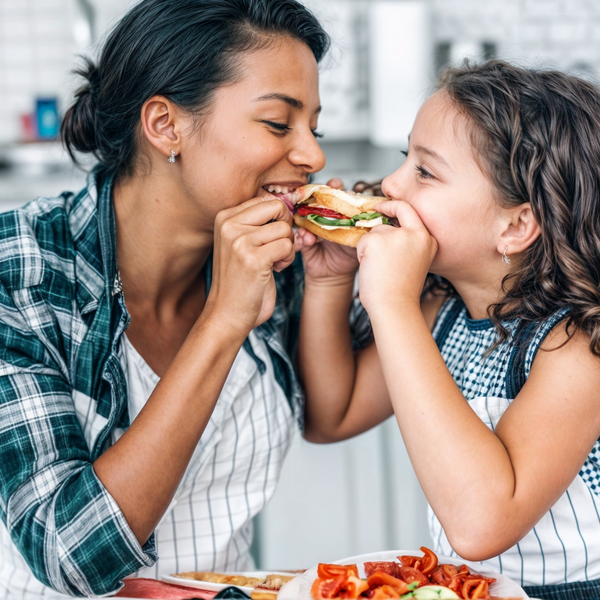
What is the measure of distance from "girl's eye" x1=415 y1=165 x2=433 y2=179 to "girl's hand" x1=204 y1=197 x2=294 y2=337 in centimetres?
29

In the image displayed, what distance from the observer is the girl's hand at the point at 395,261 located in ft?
3.99

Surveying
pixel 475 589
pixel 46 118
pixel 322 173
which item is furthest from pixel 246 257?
pixel 46 118

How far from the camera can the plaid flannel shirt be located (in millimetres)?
1137

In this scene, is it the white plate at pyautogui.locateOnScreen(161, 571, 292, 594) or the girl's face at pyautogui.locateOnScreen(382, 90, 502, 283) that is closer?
the white plate at pyautogui.locateOnScreen(161, 571, 292, 594)

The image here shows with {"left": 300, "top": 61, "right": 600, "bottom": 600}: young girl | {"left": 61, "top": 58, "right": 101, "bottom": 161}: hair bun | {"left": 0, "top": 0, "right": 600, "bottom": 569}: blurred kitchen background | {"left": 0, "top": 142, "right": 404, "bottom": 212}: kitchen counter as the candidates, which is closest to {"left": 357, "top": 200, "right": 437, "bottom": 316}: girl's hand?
{"left": 300, "top": 61, "right": 600, "bottom": 600}: young girl

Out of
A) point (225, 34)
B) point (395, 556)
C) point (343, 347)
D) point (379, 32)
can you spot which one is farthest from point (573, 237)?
point (379, 32)

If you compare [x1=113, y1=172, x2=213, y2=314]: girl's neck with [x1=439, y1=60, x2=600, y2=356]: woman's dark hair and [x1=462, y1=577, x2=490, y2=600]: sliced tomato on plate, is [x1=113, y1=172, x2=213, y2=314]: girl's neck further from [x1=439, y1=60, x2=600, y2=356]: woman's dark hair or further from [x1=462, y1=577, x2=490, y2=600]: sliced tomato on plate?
[x1=462, y1=577, x2=490, y2=600]: sliced tomato on plate

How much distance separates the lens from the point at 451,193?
4.44 feet

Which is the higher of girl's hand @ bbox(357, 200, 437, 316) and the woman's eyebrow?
the woman's eyebrow

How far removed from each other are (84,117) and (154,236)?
0.34 metres

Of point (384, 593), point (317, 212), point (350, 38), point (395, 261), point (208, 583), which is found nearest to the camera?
point (384, 593)

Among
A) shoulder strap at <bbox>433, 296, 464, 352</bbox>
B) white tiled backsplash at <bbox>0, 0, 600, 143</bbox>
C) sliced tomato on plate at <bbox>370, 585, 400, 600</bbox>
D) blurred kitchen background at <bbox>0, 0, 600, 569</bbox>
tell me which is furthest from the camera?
white tiled backsplash at <bbox>0, 0, 600, 143</bbox>

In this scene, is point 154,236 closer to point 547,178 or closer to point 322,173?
point 547,178

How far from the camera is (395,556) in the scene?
1.10m
